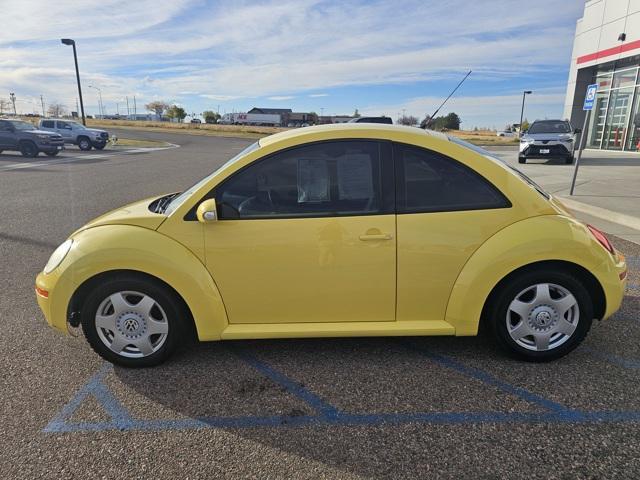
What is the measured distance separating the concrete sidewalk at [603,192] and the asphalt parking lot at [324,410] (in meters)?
4.12

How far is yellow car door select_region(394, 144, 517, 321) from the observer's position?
114 inches

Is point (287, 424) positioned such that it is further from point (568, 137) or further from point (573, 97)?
point (573, 97)

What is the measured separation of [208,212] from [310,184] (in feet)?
2.30

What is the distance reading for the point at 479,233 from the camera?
2912mm

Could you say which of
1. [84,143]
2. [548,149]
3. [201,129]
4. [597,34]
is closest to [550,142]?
[548,149]

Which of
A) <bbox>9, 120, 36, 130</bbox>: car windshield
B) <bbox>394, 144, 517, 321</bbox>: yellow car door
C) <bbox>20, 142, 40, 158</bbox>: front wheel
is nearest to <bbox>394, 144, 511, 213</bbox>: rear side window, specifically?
<bbox>394, 144, 517, 321</bbox>: yellow car door

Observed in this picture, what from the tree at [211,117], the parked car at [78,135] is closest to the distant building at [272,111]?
the tree at [211,117]

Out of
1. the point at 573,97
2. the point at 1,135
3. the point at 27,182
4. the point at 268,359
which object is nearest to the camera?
the point at 268,359

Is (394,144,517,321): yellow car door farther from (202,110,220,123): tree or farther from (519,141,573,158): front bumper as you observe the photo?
(202,110,220,123): tree

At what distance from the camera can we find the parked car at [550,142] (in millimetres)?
16219

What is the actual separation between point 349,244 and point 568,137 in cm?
1660

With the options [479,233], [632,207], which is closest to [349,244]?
[479,233]

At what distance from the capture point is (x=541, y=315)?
119 inches

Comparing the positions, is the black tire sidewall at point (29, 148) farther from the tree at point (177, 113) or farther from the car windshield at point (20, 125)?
the tree at point (177, 113)
